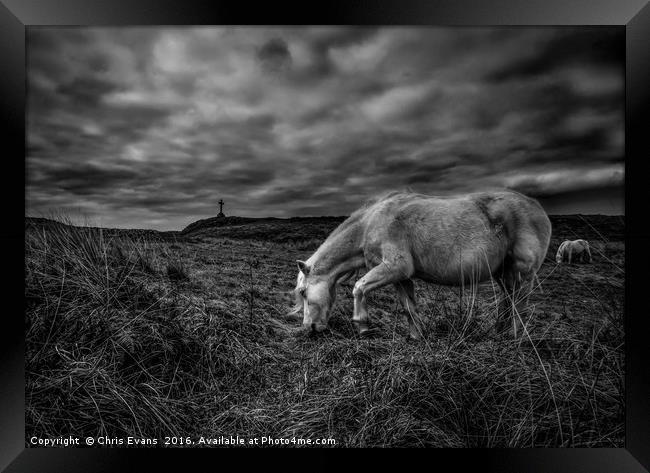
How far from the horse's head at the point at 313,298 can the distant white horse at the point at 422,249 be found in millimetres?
10

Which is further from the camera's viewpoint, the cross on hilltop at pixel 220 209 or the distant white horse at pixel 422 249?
the distant white horse at pixel 422 249

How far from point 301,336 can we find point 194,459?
136 centimetres

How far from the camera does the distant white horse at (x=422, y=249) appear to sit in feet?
9.79

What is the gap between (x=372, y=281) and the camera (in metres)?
3.00

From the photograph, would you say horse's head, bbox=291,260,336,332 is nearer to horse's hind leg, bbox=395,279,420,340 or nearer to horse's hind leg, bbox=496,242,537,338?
horse's hind leg, bbox=395,279,420,340

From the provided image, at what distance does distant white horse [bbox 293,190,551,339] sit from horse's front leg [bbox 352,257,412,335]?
0.03 feet

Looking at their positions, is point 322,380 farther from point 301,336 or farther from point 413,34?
point 413,34

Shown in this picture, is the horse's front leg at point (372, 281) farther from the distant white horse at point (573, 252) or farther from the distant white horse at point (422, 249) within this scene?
the distant white horse at point (573, 252)

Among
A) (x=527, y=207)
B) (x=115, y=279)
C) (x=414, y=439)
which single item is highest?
(x=527, y=207)

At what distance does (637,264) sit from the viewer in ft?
7.94

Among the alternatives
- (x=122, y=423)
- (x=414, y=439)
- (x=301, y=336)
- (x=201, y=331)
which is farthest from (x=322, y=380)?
(x=122, y=423)

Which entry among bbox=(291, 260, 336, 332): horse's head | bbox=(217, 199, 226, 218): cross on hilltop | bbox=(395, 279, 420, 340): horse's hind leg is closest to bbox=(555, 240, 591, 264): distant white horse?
bbox=(395, 279, 420, 340): horse's hind leg
